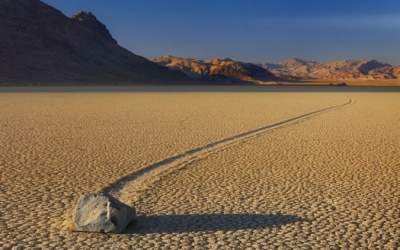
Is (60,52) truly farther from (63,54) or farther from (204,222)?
(204,222)

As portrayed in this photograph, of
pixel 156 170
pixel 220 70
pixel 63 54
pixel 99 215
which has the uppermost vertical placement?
pixel 63 54

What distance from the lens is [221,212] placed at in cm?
643

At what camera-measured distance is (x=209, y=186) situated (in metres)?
7.90

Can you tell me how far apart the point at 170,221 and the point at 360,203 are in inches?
97.0

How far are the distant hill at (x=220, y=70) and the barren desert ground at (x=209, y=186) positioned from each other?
111042mm

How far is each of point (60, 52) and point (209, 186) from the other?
92.2 m

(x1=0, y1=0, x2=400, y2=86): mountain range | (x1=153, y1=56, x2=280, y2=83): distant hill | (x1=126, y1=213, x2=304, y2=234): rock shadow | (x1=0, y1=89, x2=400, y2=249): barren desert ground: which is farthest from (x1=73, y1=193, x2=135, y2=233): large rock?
(x1=153, y1=56, x2=280, y2=83): distant hill

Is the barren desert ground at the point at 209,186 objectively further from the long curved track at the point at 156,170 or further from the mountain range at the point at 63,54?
the mountain range at the point at 63,54

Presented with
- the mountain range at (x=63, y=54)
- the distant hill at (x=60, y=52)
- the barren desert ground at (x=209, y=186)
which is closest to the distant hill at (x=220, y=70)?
the mountain range at (x=63, y=54)

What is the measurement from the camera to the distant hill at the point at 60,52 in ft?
279

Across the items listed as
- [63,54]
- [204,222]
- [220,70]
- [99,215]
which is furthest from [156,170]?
[220,70]

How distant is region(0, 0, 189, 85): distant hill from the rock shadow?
7241cm

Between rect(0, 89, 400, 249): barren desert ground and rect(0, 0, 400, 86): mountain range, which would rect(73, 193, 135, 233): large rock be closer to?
rect(0, 89, 400, 249): barren desert ground

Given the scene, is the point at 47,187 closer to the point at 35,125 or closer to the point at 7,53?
the point at 35,125
